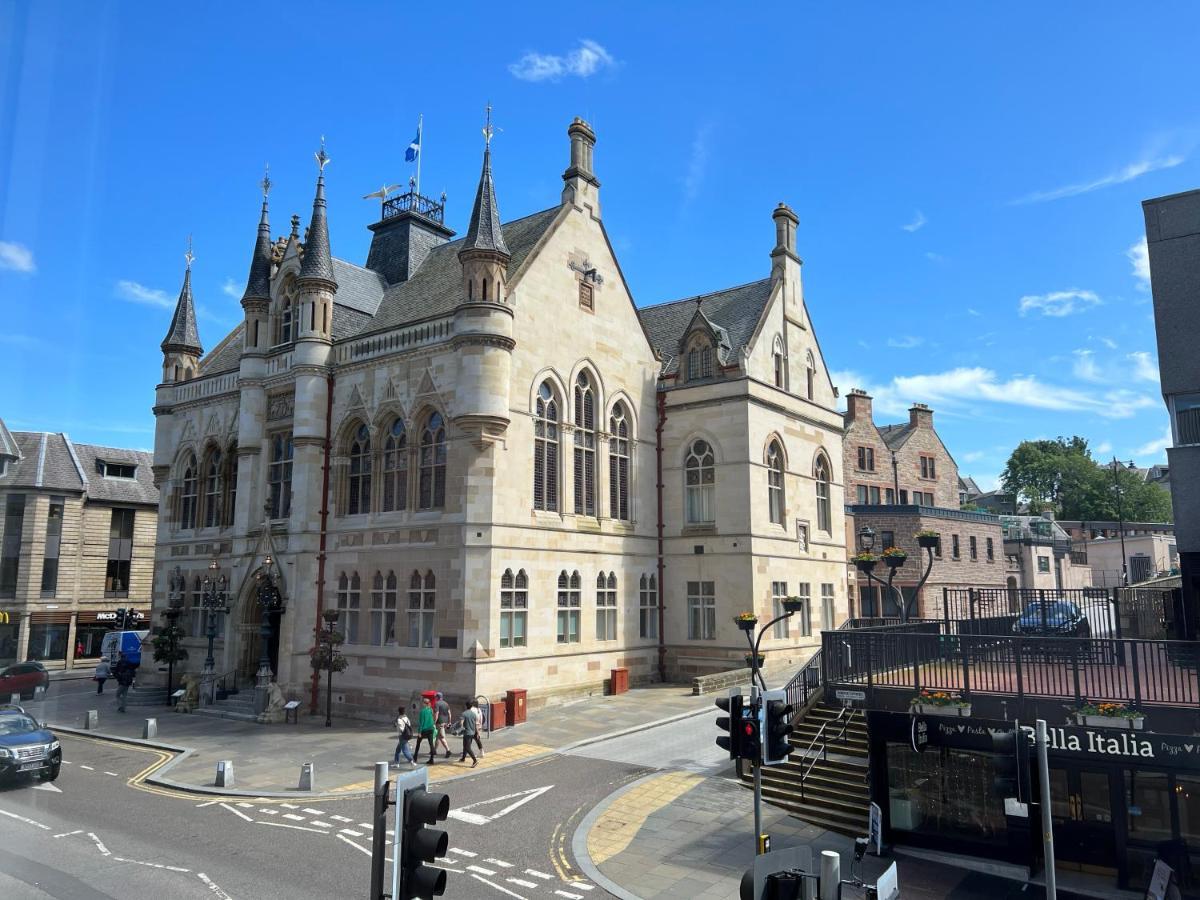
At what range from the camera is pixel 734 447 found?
3256cm

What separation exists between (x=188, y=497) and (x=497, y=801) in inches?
1035

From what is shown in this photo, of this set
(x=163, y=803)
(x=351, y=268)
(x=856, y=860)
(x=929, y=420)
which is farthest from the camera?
(x=929, y=420)

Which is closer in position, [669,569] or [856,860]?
[856,860]

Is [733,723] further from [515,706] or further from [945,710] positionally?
[515,706]

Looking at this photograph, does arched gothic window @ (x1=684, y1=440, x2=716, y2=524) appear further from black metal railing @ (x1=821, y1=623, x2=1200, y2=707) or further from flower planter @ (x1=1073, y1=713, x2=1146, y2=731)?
flower planter @ (x1=1073, y1=713, x2=1146, y2=731)

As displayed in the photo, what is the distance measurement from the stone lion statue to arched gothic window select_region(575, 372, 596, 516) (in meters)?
15.8

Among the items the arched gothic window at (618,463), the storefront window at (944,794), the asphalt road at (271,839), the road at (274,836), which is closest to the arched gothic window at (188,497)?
the road at (274,836)

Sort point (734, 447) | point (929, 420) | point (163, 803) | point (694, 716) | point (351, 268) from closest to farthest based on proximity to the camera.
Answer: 1. point (163, 803)
2. point (694, 716)
3. point (734, 447)
4. point (351, 268)
5. point (929, 420)

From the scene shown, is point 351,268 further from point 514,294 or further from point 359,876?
point 359,876

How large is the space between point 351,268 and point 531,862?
27207 mm

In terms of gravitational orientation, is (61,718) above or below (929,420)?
below

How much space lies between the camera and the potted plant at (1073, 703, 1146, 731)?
12.6 metres

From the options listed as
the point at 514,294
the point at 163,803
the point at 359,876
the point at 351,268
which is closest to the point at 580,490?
the point at 514,294

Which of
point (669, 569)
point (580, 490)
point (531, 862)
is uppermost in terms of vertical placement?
point (580, 490)
